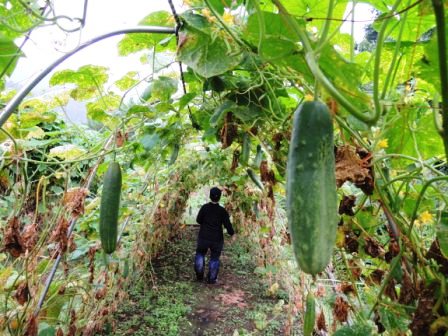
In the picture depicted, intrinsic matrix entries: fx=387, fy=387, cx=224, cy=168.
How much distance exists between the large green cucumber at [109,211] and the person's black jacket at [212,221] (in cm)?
463

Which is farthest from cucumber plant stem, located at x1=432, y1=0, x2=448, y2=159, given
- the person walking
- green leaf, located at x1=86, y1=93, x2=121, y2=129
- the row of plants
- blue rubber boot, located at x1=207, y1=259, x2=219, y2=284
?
blue rubber boot, located at x1=207, y1=259, x2=219, y2=284

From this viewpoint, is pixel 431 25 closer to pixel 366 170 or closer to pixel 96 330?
pixel 366 170

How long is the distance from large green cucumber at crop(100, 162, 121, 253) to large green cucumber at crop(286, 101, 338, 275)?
1047 mm

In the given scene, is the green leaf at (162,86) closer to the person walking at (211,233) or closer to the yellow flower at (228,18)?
the yellow flower at (228,18)

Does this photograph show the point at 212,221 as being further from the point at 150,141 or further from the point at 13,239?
the point at 13,239

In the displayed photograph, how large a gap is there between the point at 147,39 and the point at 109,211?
709 millimetres

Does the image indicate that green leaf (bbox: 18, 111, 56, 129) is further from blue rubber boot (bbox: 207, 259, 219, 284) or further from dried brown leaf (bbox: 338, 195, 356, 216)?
blue rubber boot (bbox: 207, 259, 219, 284)

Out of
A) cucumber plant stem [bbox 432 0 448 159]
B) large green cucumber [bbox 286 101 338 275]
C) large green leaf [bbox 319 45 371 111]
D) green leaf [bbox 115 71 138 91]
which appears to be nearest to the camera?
cucumber plant stem [bbox 432 0 448 159]

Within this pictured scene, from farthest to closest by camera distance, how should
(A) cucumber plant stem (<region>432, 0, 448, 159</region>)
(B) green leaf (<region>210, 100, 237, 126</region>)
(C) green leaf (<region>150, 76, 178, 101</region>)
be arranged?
(C) green leaf (<region>150, 76, 178, 101</region>) < (B) green leaf (<region>210, 100, 237, 126</region>) < (A) cucumber plant stem (<region>432, 0, 448, 159</region>)

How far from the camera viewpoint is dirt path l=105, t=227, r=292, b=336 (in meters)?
4.38

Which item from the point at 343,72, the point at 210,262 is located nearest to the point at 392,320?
the point at 343,72

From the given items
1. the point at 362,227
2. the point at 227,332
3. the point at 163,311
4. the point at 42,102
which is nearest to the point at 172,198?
the point at 163,311

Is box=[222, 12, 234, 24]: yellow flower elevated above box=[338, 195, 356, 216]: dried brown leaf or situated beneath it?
elevated above

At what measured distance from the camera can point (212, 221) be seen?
20.5 feet
